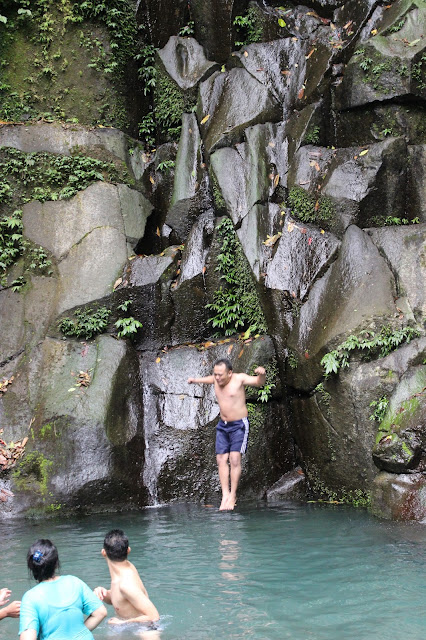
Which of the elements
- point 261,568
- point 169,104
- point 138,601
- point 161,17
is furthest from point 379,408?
point 161,17

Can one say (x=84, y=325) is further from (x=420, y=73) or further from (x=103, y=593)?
(x=420, y=73)

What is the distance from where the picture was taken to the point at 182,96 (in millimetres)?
14672

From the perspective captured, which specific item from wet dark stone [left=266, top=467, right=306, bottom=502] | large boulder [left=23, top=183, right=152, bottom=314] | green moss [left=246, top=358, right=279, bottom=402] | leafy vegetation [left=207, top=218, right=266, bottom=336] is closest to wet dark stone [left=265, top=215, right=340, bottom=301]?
leafy vegetation [left=207, top=218, right=266, bottom=336]

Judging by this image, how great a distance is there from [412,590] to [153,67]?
512 inches

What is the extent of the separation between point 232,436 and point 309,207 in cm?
487

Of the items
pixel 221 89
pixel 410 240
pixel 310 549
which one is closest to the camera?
pixel 310 549

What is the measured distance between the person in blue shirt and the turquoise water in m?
1.05

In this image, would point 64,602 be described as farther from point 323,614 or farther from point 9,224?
point 9,224

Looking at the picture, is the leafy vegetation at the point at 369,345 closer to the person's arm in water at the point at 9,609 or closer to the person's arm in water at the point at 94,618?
the person's arm in water at the point at 94,618

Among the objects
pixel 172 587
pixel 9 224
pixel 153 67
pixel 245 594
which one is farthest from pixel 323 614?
pixel 153 67

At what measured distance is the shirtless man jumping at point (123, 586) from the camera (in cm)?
442

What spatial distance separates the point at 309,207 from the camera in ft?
39.6

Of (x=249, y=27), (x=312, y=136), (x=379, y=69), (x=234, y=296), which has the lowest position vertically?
(x=234, y=296)

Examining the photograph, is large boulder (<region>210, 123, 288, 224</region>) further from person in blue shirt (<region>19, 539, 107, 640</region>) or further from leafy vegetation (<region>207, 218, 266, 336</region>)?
person in blue shirt (<region>19, 539, 107, 640</region>)
